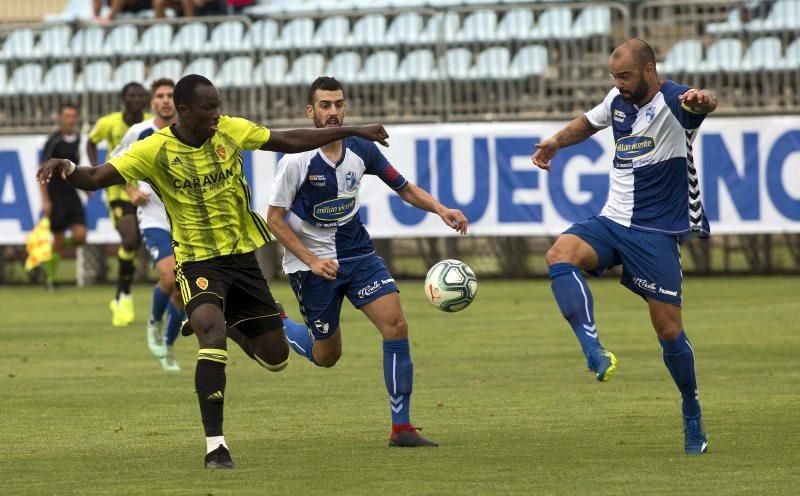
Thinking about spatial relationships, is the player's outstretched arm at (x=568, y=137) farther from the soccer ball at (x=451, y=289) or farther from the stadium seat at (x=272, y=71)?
the stadium seat at (x=272, y=71)

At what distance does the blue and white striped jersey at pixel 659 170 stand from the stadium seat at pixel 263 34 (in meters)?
15.4

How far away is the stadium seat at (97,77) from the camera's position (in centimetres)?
2392

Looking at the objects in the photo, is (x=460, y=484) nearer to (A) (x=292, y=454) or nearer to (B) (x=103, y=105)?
(A) (x=292, y=454)

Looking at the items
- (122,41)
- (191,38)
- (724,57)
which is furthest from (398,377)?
(122,41)

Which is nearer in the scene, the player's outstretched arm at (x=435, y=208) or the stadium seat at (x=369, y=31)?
the player's outstretched arm at (x=435, y=208)

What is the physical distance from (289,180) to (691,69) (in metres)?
13.7

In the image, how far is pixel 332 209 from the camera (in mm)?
9266

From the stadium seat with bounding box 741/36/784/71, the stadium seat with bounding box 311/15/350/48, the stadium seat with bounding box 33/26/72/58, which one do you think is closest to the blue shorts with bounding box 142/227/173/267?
the stadium seat with bounding box 311/15/350/48

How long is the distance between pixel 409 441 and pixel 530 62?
14.5 m

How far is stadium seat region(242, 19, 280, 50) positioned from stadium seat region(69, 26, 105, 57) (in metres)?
2.39

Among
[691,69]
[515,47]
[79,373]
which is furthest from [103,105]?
[79,373]

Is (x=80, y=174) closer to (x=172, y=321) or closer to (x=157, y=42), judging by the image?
(x=172, y=321)

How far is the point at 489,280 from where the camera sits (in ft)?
75.4

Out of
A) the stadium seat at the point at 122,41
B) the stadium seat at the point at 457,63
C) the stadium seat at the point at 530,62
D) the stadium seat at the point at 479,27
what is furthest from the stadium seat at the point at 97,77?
the stadium seat at the point at 530,62
